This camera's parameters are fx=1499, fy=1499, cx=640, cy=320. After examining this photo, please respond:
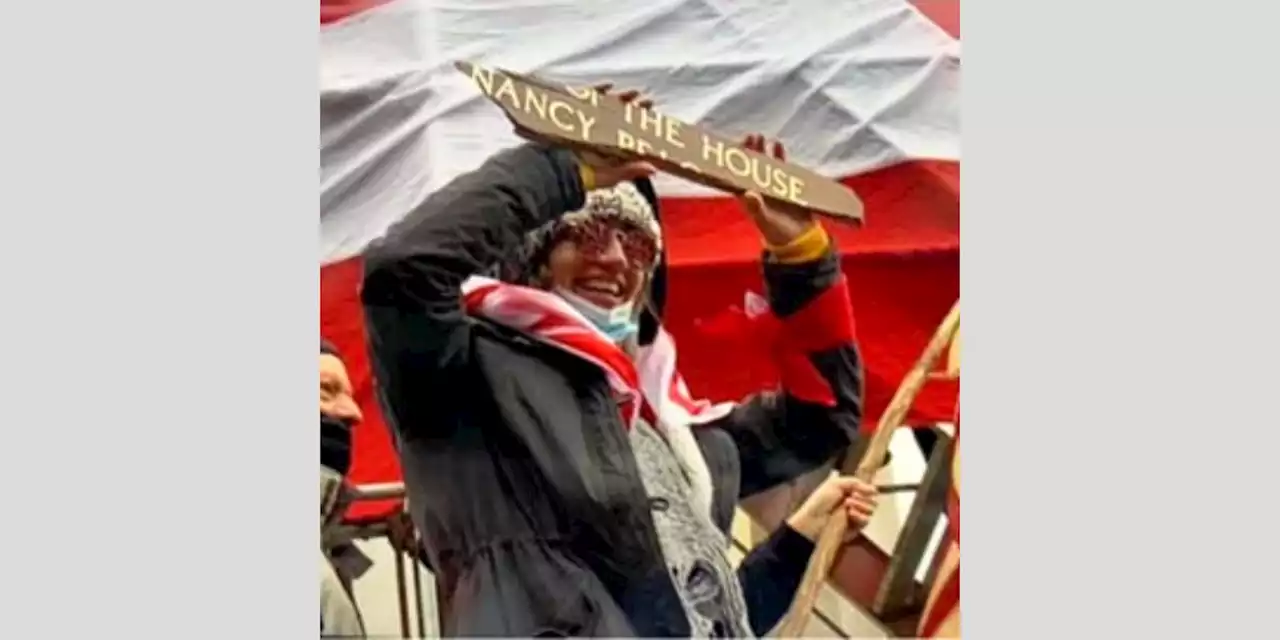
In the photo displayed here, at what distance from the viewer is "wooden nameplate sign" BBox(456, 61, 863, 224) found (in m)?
1.35

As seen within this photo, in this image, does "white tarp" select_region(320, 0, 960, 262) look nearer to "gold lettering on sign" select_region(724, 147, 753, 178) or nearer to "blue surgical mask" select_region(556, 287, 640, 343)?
"gold lettering on sign" select_region(724, 147, 753, 178)

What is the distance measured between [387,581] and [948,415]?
21.0 inches

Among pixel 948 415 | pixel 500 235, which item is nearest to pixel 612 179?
pixel 500 235

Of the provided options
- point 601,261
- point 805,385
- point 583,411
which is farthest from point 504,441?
point 805,385

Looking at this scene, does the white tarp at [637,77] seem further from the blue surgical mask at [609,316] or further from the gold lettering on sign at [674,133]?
the blue surgical mask at [609,316]

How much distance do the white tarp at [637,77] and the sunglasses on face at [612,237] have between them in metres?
0.06

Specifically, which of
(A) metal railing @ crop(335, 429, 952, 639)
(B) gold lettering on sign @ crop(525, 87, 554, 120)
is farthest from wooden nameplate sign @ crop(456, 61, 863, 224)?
(A) metal railing @ crop(335, 429, 952, 639)

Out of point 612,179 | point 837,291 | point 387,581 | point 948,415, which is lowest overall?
point 387,581

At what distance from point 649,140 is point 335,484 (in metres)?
0.42

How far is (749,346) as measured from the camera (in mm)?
1383

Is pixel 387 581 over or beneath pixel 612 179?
beneath

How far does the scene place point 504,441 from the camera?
1.33m

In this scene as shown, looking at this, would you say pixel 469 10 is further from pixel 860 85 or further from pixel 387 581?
pixel 387 581

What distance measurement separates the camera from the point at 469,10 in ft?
4.46
